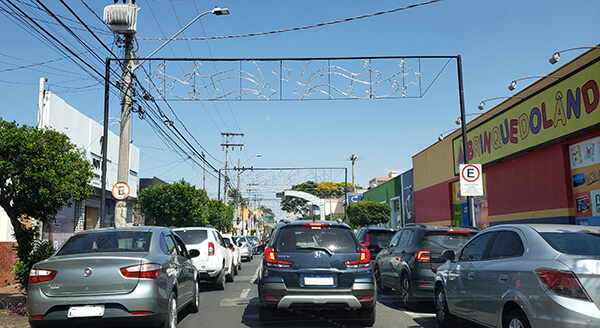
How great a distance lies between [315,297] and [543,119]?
12.3 m

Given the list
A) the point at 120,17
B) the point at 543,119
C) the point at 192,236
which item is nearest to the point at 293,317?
the point at 192,236

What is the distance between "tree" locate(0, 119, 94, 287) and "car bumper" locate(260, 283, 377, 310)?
16.7ft

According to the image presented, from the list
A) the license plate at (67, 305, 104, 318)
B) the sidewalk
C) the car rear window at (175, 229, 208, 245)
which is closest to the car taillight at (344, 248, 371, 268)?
the license plate at (67, 305, 104, 318)

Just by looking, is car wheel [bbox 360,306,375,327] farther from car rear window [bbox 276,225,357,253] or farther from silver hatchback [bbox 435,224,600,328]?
silver hatchback [bbox 435,224,600,328]

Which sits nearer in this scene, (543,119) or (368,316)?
(368,316)

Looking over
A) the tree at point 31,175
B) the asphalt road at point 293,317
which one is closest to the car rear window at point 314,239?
the asphalt road at point 293,317

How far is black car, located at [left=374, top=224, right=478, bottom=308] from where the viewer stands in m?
9.46

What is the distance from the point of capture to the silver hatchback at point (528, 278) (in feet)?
15.9

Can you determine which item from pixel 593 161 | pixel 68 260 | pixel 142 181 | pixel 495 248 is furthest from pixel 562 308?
pixel 142 181

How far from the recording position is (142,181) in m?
38.6

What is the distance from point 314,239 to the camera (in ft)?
25.9

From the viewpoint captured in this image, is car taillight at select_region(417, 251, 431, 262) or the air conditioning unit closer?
car taillight at select_region(417, 251, 431, 262)

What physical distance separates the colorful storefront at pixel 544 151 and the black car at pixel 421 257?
547cm

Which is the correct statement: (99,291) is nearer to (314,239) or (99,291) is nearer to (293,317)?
(314,239)
